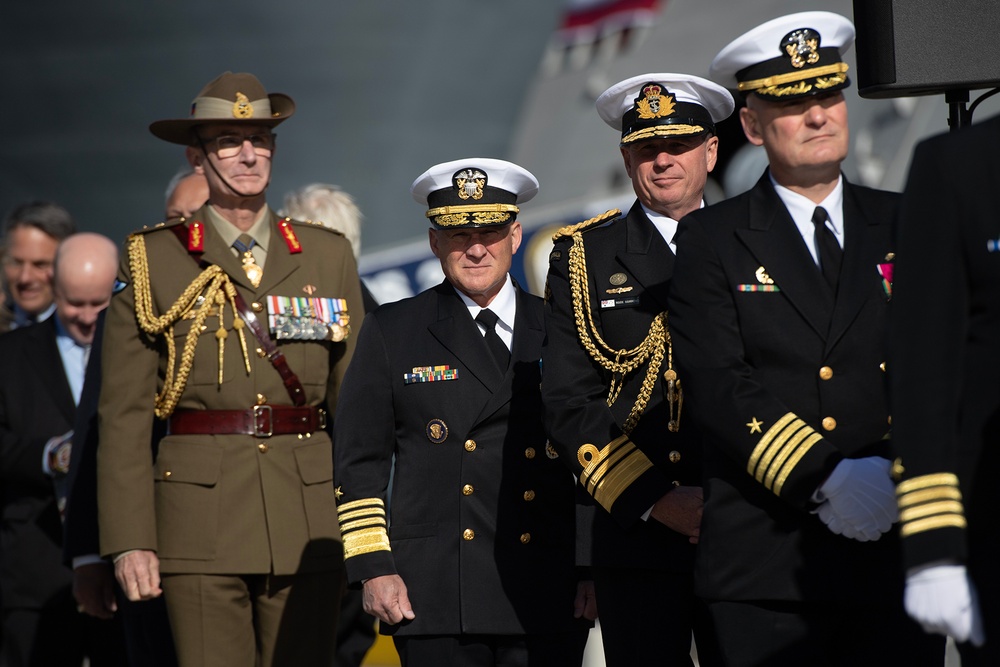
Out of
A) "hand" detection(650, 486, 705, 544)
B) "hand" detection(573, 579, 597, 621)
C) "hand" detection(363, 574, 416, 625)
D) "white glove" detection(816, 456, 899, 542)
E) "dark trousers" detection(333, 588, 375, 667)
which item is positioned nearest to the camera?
"white glove" detection(816, 456, 899, 542)

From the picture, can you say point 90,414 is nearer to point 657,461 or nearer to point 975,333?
point 657,461

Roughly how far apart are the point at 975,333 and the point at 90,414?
2951 millimetres

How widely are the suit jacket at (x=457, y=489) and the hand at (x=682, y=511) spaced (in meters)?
0.53

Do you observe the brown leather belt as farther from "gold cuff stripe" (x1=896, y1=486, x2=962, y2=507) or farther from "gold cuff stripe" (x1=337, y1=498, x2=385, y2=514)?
"gold cuff stripe" (x1=896, y1=486, x2=962, y2=507)

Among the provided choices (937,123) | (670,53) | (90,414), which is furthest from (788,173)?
(670,53)

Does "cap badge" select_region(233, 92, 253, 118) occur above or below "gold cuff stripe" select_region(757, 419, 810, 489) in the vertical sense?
above

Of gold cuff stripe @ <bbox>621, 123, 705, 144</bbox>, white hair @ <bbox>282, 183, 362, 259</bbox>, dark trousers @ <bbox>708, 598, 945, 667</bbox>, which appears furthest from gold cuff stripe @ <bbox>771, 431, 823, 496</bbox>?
white hair @ <bbox>282, 183, 362, 259</bbox>

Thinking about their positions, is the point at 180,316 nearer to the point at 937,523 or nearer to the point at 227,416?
the point at 227,416

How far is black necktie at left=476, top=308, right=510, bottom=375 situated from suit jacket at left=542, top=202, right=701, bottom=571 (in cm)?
28

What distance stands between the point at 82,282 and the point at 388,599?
2.15m

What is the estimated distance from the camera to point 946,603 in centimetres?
216

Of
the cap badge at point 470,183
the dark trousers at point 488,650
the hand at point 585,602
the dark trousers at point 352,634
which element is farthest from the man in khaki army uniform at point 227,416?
the dark trousers at point 352,634

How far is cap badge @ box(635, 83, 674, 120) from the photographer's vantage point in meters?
3.57

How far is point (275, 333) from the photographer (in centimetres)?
420
